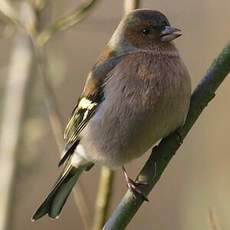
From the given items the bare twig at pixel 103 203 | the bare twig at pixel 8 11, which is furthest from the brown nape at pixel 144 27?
the bare twig at pixel 103 203

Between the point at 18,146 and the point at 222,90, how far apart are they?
1153mm

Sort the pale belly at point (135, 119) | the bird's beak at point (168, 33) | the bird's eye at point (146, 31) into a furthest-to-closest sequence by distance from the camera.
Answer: the bird's eye at point (146, 31), the bird's beak at point (168, 33), the pale belly at point (135, 119)

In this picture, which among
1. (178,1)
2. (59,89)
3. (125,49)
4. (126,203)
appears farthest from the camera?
(59,89)

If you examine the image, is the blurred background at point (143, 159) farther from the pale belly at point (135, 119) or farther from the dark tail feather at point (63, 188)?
the pale belly at point (135, 119)

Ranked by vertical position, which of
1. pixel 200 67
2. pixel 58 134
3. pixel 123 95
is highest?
pixel 123 95

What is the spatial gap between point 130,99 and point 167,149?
45 cm

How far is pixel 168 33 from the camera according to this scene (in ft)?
11.8

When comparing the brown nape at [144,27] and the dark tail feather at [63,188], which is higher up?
the brown nape at [144,27]

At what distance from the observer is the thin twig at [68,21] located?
11.9ft

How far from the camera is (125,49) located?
3.68 meters

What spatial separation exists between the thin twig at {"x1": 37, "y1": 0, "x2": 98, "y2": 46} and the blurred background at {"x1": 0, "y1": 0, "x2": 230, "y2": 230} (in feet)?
0.22

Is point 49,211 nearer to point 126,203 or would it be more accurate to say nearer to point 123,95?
point 123,95

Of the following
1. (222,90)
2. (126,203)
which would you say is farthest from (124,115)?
(222,90)

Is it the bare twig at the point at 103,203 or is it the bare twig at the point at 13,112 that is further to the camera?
the bare twig at the point at 13,112
